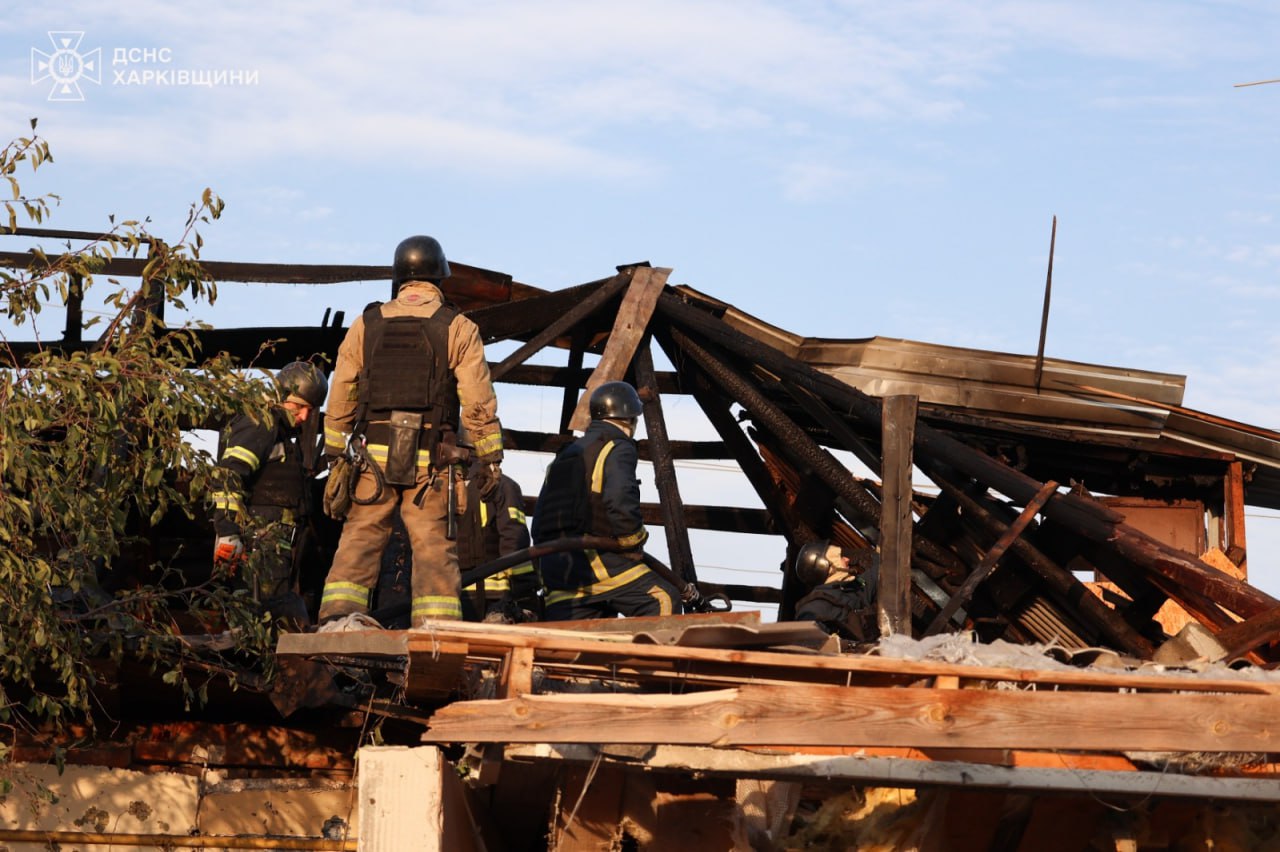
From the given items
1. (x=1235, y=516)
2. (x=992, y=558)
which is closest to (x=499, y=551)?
(x=992, y=558)

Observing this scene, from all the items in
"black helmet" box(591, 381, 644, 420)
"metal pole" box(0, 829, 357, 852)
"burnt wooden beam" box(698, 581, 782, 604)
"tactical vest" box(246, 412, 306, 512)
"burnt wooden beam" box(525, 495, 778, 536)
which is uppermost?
"black helmet" box(591, 381, 644, 420)

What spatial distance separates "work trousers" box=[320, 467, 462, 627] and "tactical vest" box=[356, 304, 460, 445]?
261 millimetres

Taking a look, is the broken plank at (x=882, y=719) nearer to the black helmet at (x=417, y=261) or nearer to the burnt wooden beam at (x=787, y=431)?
the black helmet at (x=417, y=261)

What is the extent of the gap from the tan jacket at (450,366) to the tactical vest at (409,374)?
6 centimetres

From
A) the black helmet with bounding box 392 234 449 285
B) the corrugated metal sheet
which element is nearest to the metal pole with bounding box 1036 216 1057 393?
the corrugated metal sheet

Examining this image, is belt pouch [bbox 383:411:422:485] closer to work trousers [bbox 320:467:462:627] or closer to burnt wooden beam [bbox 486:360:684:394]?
work trousers [bbox 320:467:462:627]

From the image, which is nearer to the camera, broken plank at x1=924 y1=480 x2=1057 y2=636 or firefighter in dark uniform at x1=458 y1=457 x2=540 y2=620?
broken plank at x1=924 y1=480 x2=1057 y2=636

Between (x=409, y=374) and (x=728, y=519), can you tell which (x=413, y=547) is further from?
(x=728, y=519)

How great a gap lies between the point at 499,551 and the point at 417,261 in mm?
2625

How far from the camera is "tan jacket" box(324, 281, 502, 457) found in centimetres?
749

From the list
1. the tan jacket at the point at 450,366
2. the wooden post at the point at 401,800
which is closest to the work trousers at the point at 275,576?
the tan jacket at the point at 450,366

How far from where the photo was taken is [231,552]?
7.74 metres

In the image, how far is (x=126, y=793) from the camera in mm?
8125

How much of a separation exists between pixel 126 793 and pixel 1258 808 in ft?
18.2
